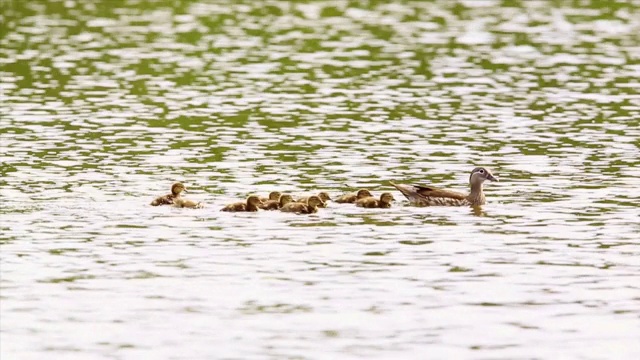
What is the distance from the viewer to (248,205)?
86.5 ft

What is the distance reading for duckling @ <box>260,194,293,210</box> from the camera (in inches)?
1041

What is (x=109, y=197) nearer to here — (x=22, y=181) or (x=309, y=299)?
(x=22, y=181)

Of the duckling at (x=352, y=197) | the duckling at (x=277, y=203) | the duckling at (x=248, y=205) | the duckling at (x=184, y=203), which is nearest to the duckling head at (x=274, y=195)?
the duckling at (x=277, y=203)

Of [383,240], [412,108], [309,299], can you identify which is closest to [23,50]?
[412,108]

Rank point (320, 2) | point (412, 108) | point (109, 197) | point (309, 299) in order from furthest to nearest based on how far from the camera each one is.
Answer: point (320, 2)
point (412, 108)
point (109, 197)
point (309, 299)

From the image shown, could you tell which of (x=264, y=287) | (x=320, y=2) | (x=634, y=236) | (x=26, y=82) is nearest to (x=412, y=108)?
(x=26, y=82)

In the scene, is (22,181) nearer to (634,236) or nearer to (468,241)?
(468,241)

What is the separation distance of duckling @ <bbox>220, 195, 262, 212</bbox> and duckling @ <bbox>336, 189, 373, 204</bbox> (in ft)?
5.10

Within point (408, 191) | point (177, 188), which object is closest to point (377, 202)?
point (408, 191)

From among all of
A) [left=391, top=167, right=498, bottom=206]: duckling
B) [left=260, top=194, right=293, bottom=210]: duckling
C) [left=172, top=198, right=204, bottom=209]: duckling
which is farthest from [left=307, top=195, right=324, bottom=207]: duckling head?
[left=172, top=198, right=204, bottom=209]: duckling

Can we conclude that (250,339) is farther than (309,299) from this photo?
No

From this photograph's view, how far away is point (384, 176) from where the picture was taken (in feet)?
100.0

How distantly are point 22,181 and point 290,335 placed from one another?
11755 mm

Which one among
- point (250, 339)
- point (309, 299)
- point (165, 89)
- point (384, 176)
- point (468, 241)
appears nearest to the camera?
point (250, 339)
